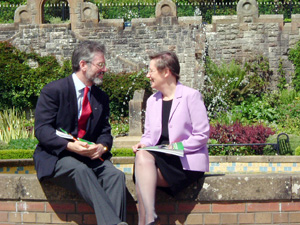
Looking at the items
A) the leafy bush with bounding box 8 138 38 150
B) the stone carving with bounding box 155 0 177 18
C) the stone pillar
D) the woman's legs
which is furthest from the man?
the stone carving with bounding box 155 0 177 18

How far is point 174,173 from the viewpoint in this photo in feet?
14.7

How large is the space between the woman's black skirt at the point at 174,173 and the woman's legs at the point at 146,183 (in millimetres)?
49

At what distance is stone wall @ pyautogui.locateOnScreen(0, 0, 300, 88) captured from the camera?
1720cm

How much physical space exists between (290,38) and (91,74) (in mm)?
13366

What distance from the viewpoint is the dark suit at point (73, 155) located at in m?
4.30

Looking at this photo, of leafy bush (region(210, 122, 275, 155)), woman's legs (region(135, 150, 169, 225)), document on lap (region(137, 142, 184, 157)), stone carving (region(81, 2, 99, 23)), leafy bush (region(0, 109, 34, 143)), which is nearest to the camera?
woman's legs (region(135, 150, 169, 225))

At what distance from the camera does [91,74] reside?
4781 millimetres

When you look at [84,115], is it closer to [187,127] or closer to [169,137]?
[169,137]

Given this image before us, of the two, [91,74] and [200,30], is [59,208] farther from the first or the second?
[200,30]

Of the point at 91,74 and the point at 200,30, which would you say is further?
the point at 200,30

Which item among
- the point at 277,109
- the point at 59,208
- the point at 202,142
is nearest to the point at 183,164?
→ the point at 202,142

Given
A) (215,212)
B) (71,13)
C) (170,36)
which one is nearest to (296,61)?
(170,36)

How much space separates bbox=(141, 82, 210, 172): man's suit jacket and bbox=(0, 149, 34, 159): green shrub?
5756 millimetres

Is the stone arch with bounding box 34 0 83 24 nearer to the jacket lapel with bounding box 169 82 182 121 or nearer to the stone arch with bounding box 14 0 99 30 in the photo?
the stone arch with bounding box 14 0 99 30
